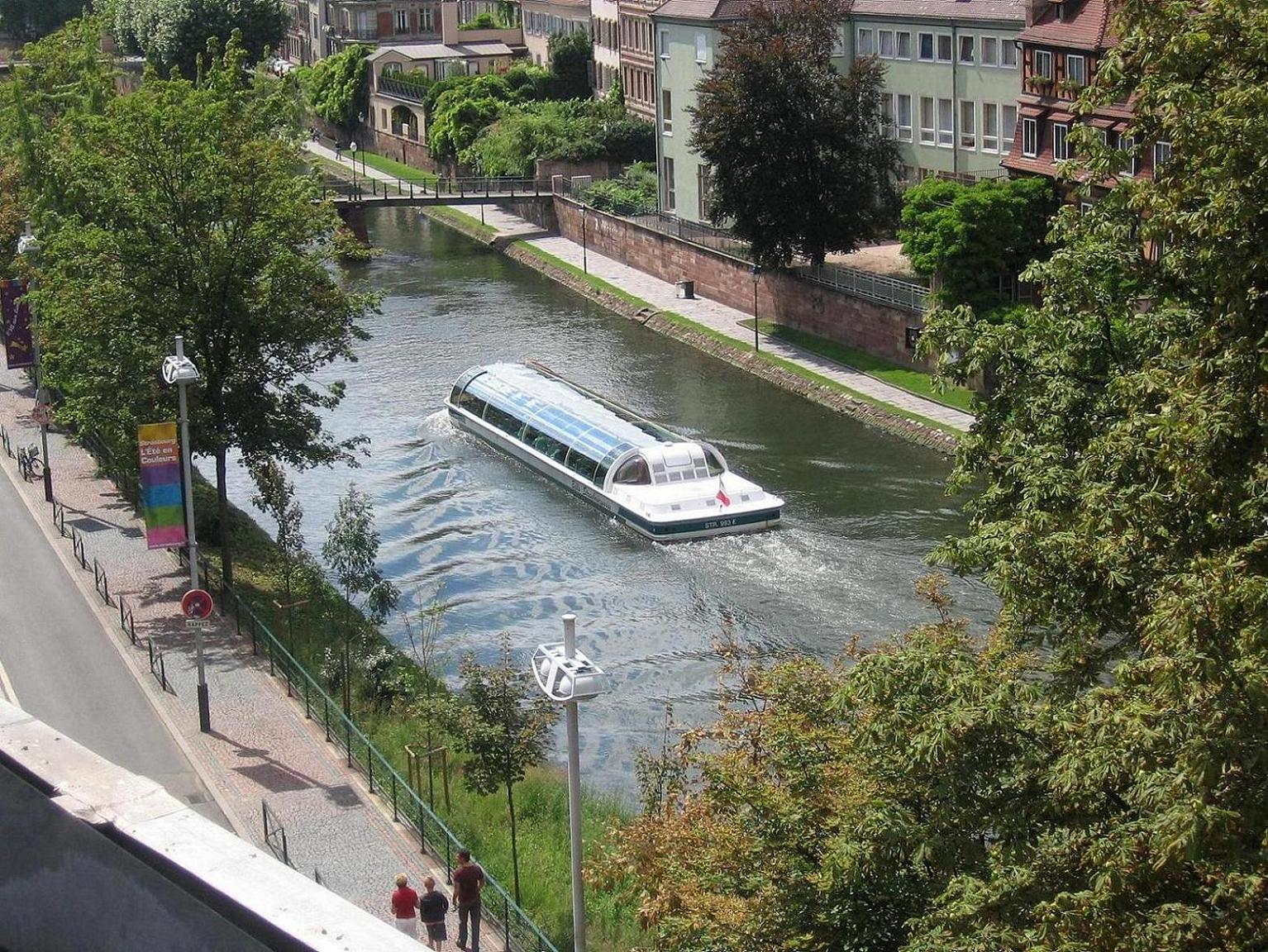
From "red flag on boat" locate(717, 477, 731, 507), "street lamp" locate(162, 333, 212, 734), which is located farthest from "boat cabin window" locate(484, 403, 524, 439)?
"street lamp" locate(162, 333, 212, 734)

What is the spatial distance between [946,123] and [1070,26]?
13307mm

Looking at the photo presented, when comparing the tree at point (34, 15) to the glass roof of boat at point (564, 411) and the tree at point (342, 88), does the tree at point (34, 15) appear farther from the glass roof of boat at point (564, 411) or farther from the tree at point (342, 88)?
the glass roof of boat at point (564, 411)

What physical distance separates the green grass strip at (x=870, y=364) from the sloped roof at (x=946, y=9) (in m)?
12.6

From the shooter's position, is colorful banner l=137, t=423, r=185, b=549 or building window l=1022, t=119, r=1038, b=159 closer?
colorful banner l=137, t=423, r=185, b=549

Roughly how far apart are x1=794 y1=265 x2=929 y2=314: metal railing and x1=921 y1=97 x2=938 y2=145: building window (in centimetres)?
714

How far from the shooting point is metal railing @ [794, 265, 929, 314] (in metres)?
59.3

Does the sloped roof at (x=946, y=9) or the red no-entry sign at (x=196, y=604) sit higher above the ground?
the sloped roof at (x=946, y=9)

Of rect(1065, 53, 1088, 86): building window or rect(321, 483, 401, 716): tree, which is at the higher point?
rect(1065, 53, 1088, 86): building window

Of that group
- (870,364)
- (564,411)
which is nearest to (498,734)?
(564,411)

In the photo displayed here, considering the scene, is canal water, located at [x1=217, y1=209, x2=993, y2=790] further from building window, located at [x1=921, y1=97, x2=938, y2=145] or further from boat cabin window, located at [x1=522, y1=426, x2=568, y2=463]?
building window, located at [x1=921, y1=97, x2=938, y2=145]

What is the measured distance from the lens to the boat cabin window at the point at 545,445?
50.1 metres

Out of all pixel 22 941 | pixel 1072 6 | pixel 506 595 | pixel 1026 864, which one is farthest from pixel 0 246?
pixel 22 941

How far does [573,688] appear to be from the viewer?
1833 cm

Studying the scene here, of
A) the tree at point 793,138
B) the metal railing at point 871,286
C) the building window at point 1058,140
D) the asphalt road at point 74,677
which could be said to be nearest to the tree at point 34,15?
the tree at point 793,138
